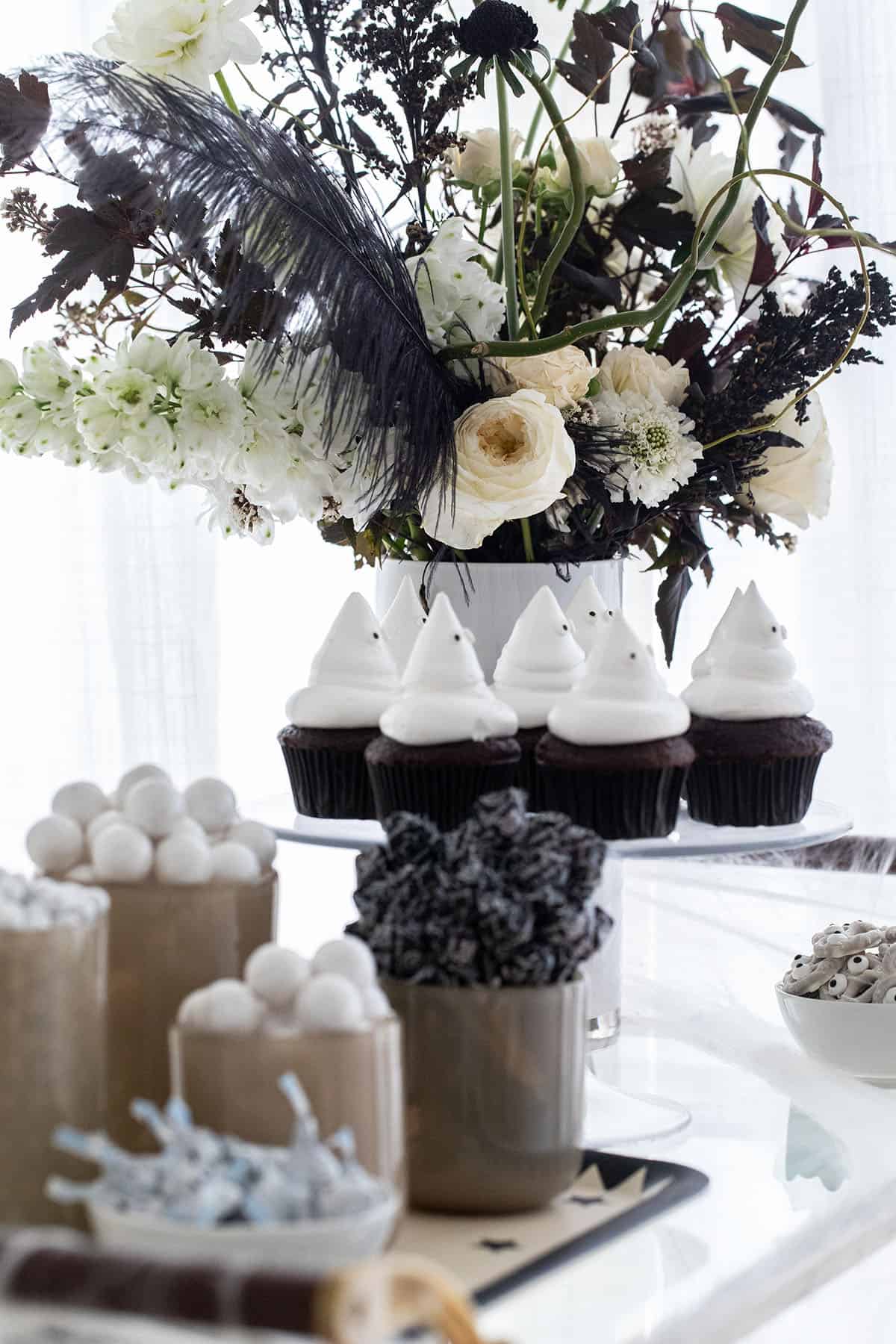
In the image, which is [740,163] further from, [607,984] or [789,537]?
[607,984]

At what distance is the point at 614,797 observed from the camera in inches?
33.3

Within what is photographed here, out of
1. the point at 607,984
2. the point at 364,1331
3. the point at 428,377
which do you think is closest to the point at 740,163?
the point at 428,377

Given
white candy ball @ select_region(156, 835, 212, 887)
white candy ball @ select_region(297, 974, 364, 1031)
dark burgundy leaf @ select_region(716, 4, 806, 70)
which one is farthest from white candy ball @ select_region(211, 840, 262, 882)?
dark burgundy leaf @ select_region(716, 4, 806, 70)

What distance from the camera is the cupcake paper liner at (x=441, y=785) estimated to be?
84cm

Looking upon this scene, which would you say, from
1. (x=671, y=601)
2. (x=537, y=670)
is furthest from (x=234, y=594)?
(x=537, y=670)

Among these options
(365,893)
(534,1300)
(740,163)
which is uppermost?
(740,163)

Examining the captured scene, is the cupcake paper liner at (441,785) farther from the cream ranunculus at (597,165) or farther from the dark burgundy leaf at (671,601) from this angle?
the cream ranunculus at (597,165)

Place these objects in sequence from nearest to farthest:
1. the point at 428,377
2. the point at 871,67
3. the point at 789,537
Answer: the point at 428,377 → the point at 789,537 → the point at 871,67

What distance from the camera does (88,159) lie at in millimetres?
853

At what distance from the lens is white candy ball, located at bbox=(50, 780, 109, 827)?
704 mm

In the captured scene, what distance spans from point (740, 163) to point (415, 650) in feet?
1.38

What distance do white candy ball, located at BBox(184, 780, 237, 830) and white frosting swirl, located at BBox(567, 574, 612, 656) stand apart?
315 mm

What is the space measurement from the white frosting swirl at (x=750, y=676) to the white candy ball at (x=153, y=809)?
370mm

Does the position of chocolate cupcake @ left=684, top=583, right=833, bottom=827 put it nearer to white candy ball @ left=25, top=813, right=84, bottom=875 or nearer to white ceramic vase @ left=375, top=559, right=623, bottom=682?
white ceramic vase @ left=375, top=559, right=623, bottom=682
